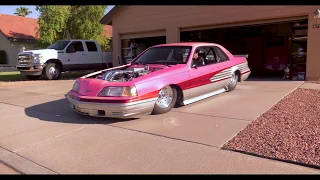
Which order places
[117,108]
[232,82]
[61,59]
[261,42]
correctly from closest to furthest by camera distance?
[117,108], [232,82], [61,59], [261,42]

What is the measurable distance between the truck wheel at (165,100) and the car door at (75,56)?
9.36 meters

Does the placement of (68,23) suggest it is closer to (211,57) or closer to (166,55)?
(166,55)

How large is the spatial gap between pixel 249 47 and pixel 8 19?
94.3 feet

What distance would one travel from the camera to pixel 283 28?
14719 mm

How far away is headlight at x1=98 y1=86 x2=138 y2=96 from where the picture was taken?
501cm

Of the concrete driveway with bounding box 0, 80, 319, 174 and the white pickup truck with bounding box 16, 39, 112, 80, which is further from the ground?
the white pickup truck with bounding box 16, 39, 112, 80

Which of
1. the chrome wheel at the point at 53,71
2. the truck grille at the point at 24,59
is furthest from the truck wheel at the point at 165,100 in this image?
the truck grille at the point at 24,59

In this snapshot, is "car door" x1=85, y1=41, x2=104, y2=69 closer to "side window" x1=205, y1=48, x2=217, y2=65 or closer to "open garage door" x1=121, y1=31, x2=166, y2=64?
"open garage door" x1=121, y1=31, x2=166, y2=64

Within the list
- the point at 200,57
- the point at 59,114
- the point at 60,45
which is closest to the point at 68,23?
the point at 60,45

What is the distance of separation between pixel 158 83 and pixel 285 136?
2495 mm

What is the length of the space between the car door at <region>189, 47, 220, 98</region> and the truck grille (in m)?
9.02

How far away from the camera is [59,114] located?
19.9 feet

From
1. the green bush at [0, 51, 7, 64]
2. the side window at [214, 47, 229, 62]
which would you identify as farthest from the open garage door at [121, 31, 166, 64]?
the green bush at [0, 51, 7, 64]
